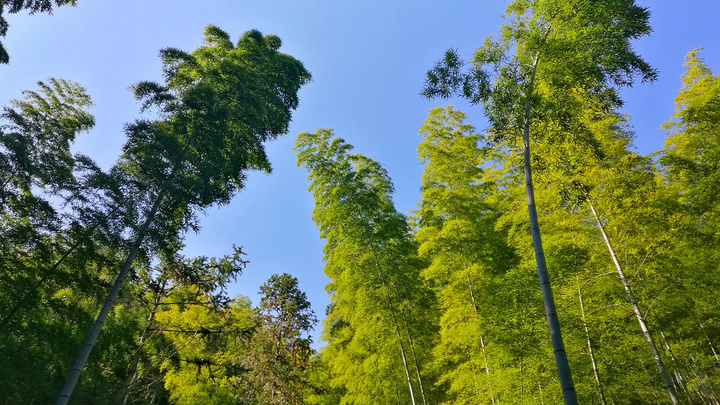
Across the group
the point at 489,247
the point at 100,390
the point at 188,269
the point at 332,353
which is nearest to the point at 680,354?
the point at 489,247

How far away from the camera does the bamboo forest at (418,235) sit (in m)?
5.52

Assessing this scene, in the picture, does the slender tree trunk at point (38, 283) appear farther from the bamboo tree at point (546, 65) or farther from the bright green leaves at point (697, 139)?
the bright green leaves at point (697, 139)

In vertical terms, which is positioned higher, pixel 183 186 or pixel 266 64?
pixel 266 64

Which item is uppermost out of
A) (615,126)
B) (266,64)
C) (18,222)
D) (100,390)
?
(266,64)

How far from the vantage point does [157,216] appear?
244 inches

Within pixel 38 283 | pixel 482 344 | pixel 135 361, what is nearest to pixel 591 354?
pixel 482 344

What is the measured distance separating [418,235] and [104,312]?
280 inches

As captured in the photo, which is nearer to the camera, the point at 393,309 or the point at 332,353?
the point at 393,309

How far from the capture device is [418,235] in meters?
10.1

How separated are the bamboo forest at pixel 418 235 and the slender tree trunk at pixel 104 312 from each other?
3 cm

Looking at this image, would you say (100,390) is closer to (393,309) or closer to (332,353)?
(393,309)

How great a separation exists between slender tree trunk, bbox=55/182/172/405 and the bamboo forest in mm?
26

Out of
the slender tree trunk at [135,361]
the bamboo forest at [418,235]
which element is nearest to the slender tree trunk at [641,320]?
the bamboo forest at [418,235]

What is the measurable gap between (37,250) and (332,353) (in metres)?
9.98
